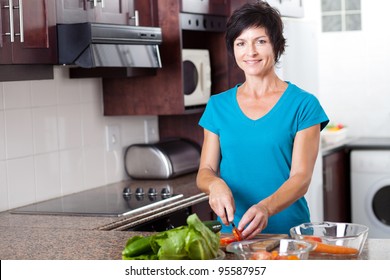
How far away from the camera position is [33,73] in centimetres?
283

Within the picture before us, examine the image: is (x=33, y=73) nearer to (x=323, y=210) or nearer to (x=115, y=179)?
(x=115, y=179)

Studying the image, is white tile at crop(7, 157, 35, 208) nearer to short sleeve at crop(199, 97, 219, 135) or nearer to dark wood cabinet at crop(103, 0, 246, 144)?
dark wood cabinet at crop(103, 0, 246, 144)

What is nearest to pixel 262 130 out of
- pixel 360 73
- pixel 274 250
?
pixel 274 250

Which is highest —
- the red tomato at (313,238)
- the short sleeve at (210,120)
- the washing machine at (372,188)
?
the short sleeve at (210,120)

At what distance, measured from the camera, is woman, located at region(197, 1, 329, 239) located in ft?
7.87

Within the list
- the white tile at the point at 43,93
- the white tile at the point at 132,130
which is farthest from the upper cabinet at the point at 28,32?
the white tile at the point at 132,130

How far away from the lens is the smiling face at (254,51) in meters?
2.39

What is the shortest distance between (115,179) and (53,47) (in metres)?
1.14

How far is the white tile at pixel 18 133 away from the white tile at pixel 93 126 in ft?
1.40

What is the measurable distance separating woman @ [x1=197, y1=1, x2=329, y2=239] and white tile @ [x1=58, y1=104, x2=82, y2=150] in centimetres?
111

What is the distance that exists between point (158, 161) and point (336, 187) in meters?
1.81

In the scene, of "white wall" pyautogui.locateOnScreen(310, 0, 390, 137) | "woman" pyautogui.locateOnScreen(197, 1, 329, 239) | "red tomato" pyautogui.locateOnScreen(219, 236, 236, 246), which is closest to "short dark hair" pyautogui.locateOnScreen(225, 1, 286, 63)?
"woman" pyautogui.locateOnScreen(197, 1, 329, 239)

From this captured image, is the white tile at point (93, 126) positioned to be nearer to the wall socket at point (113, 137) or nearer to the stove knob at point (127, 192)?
the wall socket at point (113, 137)
